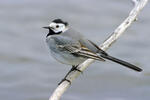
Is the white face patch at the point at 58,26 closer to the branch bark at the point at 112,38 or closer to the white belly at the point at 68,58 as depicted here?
the white belly at the point at 68,58

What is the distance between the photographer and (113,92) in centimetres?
1195

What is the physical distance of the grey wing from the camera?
846 cm

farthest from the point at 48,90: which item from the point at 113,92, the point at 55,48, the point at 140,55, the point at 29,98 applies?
the point at 55,48

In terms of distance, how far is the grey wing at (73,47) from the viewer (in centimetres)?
846

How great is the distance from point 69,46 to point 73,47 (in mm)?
65

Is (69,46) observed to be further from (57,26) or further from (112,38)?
(112,38)

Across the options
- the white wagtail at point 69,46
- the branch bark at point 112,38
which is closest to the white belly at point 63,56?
the white wagtail at point 69,46

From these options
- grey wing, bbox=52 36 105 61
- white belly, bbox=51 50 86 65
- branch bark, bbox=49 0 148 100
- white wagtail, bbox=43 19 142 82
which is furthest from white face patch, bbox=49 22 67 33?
branch bark, bbox=49 0 148 100

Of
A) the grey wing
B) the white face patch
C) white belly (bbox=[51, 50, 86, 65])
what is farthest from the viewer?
the white face patch

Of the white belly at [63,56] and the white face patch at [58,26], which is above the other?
the white face patch at [58,26]

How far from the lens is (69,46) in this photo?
28.6ft

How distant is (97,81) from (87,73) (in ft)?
0.83

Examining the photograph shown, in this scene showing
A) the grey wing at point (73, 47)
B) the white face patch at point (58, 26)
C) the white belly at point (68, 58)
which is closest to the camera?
the grey wing at point (73, 47)

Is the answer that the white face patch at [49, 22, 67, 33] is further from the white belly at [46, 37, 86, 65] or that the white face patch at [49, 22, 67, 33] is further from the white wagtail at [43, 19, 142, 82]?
A: the white belly at [46, 37, 86, 65]
